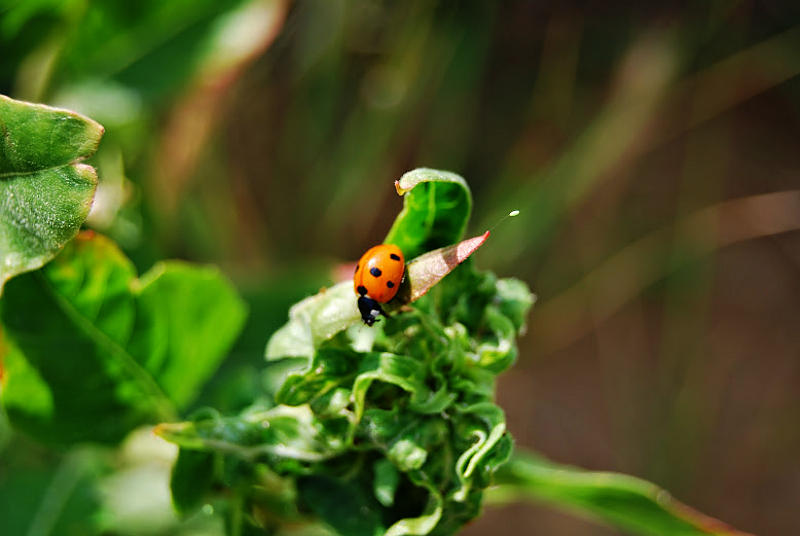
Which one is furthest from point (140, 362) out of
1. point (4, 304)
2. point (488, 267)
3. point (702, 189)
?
point (702, 189)

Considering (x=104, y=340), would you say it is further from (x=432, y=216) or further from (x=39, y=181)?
(x=432, y=216)

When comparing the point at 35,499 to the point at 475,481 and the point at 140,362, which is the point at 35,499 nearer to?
the point at 140,362

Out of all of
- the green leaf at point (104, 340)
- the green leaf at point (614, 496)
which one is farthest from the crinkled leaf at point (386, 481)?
the green leaf at point (104, 340)

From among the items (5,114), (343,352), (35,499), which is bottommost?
(35,499)

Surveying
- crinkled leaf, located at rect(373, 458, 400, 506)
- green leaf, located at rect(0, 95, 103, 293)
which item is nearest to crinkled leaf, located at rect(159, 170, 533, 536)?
crinkled leaf, located at rect(373, 458, 400, 506)

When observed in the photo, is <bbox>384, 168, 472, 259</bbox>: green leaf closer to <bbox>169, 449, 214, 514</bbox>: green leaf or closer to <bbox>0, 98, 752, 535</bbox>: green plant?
<bbox>0, 98, 752, 535</bbox>: green plant

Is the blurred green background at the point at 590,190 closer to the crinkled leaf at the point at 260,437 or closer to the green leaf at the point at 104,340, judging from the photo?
the green leaf at the point at 104,340
